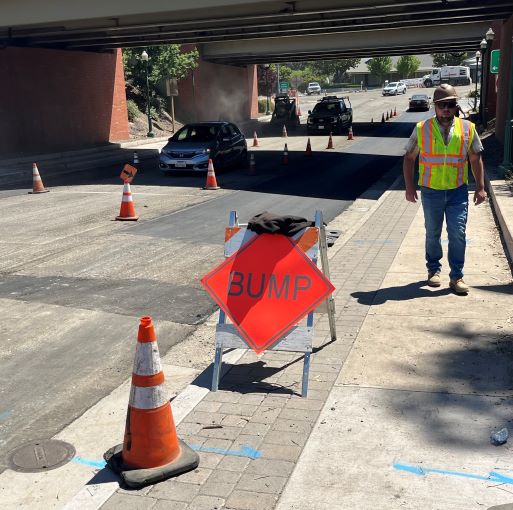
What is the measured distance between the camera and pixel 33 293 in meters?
8.09

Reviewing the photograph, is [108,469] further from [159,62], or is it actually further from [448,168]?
[159,62]

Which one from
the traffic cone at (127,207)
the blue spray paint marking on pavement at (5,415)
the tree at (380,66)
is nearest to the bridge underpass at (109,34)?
the traffic cone at (127,207)

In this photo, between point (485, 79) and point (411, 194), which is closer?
point (411, 194)

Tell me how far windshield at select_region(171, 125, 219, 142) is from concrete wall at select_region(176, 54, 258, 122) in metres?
24.4

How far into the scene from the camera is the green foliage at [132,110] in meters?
39.8

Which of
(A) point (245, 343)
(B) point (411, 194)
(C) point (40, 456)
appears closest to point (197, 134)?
(B) point (411, 194)

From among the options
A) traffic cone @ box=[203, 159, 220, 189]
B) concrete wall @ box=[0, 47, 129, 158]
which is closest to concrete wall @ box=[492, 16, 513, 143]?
traffic cone @ box=[203, 159, 220, 189]

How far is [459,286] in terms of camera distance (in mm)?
7059

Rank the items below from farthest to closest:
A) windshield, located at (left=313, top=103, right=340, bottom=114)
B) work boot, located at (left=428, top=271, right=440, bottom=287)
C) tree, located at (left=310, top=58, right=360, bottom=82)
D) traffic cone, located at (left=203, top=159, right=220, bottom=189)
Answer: tree, located at (left=310, top=58, right=360, bottom=82) → windshield, located at (left=313, top=103, right=340, bottom=114) → traffic cone, located at (left=203, top=159, right=220, bottom=189) → work boot, located at (left=428, top=271, right=440, bottom=287)

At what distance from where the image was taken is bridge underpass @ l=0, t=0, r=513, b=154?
22266mm

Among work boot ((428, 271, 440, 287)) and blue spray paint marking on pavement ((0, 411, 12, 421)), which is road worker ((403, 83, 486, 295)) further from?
blue spray paint marking on pavement ((0, 411, 12, 421))

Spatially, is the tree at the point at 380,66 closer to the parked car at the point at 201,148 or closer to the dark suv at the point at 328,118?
the dark suv at the point at 328,118

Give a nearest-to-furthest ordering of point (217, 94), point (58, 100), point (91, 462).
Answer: point (91, 462), point (58, 100), point (217, 94)

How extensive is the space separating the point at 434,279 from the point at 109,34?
23.2m
